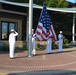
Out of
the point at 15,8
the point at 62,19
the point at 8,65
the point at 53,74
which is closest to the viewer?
the point at 53,74

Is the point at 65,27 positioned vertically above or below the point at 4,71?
above

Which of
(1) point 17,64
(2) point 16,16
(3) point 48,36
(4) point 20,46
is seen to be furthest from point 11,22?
(1) point 17,64

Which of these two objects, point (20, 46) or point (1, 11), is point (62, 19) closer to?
point (1, 11)

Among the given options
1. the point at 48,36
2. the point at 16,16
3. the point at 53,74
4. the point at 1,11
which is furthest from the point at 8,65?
the point at 16,16

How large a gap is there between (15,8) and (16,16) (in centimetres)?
85

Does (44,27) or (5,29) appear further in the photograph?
(5,29)

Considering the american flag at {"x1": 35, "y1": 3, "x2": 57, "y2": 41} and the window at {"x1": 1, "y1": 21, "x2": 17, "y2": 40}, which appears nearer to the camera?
the american flag at {"x1": 35, "y1": 3, "x2": 57, "y2": 41}

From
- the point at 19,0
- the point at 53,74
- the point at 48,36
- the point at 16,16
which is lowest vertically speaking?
the point at 53,74

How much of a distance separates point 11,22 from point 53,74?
18.5m

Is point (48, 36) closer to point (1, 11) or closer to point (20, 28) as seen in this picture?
point (1, 11)

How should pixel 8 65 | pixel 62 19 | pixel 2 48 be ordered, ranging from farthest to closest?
pixel 62 19
pixel 2 48
pixel 8 65

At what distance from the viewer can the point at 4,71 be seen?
1209 centimetres

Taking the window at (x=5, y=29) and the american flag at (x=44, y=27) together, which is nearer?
the american flag at (x=44, y=27)

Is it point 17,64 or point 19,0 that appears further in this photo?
point 19,0
